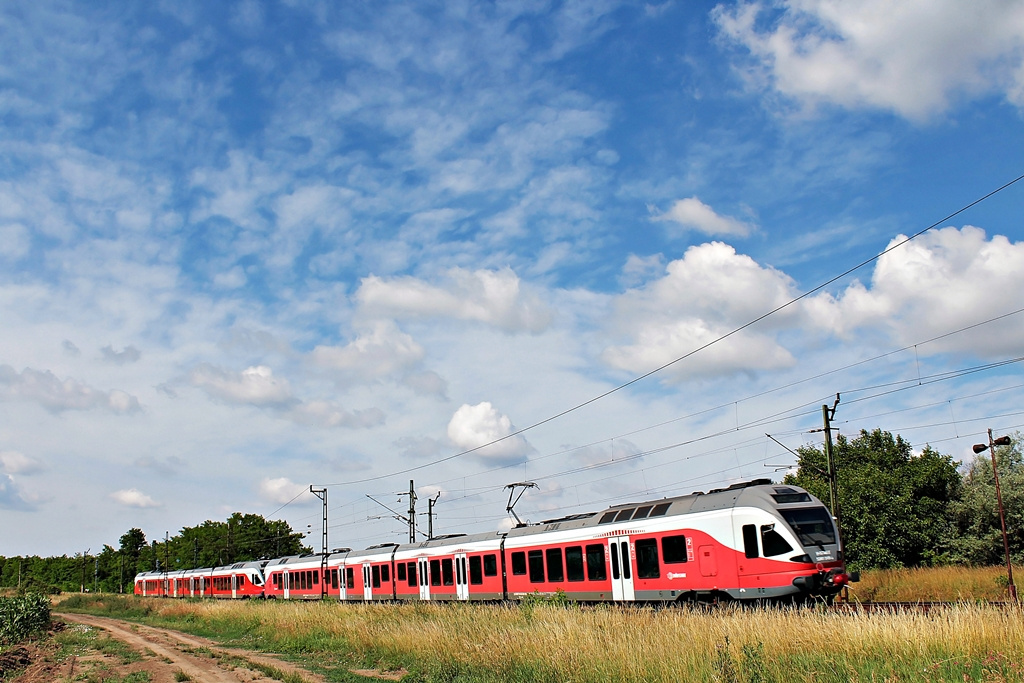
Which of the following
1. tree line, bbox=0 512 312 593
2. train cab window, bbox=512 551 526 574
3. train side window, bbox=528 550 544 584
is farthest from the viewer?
tree line, bbox=0 512 312 593

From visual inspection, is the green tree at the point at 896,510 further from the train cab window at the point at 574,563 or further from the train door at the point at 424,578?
the train door at the point at 424,578

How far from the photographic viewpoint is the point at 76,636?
1321 inches

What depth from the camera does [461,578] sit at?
33656mm

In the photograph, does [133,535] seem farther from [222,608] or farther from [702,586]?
[702,586]

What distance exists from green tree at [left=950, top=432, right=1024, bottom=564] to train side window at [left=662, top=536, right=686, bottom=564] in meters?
26.7

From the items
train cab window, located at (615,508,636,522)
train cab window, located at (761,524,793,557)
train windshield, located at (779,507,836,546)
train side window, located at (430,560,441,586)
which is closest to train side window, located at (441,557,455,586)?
train side window, located at (430,560,441,586)

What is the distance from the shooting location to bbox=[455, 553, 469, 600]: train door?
33312 millimetres

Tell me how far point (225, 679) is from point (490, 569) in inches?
596

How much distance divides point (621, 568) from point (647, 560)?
47.9 inches

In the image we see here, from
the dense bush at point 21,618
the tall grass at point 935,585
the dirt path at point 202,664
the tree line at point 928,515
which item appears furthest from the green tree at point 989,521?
the dense bush at point 21,618

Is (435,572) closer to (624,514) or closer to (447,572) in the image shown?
(447,572)

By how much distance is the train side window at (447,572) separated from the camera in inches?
1369

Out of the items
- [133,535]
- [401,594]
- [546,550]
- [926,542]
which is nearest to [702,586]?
[546,550]

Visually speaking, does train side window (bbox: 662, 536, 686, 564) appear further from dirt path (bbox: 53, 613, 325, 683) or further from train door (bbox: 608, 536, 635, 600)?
dirt path (bbox: 53, 613, 325, 683)
